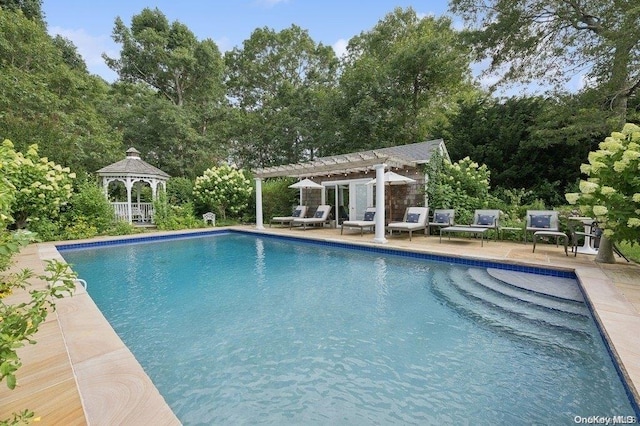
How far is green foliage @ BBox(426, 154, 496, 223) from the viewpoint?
425 inches

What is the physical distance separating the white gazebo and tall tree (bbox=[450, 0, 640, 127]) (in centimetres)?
1607

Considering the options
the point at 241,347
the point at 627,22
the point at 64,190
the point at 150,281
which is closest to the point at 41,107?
the point at 64,190

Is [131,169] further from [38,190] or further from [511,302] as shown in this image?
[511,302]

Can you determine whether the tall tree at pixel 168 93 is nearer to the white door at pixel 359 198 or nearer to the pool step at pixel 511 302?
the white door at pixel 359 198

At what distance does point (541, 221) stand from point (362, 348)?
7.12 metres

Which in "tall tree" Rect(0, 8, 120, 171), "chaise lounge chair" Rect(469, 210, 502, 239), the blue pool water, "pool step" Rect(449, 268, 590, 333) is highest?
"tall tree" Rect(0, 8, 120, 171)

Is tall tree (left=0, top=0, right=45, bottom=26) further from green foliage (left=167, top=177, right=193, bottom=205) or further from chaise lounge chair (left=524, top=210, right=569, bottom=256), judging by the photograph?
chaise lounge chair (left=524, top=210, right=569, bottom=256)

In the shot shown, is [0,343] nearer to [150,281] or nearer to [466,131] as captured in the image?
[150,281]

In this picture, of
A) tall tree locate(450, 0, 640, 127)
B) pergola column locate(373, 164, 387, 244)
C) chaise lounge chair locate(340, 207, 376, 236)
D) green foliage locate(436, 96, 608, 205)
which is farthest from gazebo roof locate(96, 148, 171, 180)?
tall tree locate(450, 0, 640, 127)

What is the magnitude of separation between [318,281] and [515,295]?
136 inches

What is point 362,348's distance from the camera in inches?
142

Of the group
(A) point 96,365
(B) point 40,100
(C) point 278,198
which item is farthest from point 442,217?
(B) point 40,100

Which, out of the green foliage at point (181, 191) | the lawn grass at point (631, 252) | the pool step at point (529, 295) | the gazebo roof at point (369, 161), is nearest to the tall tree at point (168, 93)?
the green foliage at point (181, 191)

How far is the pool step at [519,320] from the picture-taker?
372 cm
